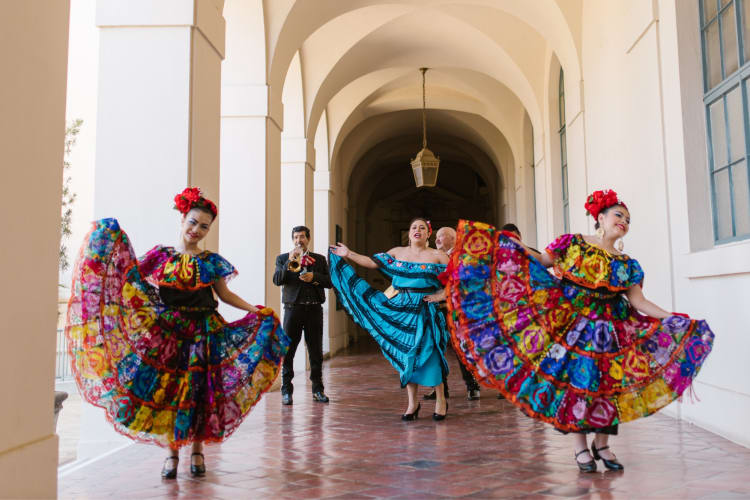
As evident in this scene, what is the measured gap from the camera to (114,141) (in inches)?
230

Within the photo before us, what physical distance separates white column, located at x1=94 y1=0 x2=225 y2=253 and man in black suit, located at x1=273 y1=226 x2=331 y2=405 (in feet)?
4.65

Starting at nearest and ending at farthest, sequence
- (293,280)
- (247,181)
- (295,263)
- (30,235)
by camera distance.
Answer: (30,235) → (295,263) → (293,280) → (247,181)

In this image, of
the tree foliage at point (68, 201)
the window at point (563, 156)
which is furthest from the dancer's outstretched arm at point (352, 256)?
the tree foliage at point (68, 201)

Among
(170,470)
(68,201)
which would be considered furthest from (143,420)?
(68,201)

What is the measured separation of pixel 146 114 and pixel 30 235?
9.84 feet

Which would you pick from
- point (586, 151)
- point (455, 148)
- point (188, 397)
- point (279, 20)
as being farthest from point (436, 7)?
point (455, 148)

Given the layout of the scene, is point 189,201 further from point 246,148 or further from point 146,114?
point 246,148

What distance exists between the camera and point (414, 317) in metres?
6.04

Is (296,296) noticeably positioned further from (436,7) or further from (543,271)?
(436,7)

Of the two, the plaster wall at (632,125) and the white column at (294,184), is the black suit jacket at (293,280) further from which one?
the white column at (294,184)

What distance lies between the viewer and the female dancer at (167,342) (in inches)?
148

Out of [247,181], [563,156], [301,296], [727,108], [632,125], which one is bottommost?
[301,296]

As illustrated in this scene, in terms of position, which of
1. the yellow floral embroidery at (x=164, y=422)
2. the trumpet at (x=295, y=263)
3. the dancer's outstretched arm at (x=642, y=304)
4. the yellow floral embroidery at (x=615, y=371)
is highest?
the trumpet at (x=295, y=263)

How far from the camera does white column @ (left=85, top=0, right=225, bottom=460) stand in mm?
5770
